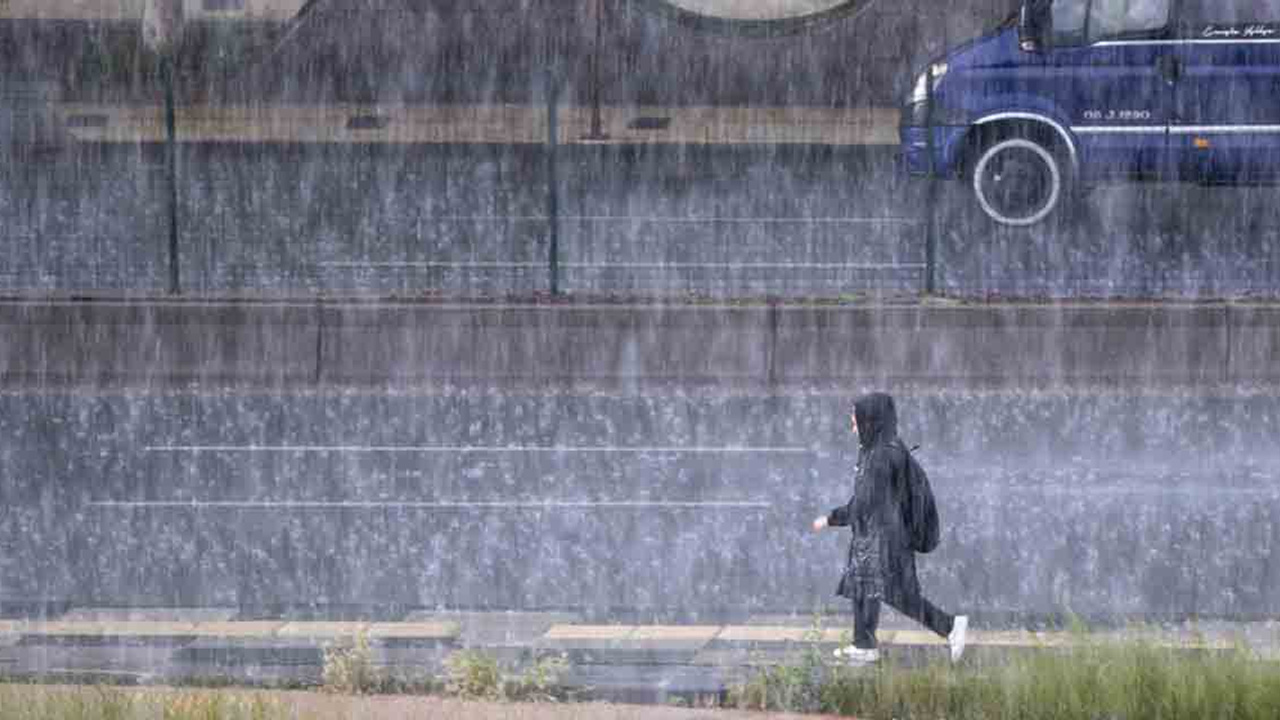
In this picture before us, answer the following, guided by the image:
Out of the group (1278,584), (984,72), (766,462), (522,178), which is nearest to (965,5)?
(522,178)

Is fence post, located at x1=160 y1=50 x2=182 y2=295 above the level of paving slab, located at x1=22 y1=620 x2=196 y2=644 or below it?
above

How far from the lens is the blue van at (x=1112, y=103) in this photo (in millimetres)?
21281

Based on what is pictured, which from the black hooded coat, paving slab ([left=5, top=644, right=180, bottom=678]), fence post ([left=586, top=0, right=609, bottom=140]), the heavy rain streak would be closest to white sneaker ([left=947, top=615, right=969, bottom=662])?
the heavy rain streak

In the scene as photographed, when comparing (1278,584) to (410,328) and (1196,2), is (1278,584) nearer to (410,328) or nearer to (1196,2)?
(410,328)

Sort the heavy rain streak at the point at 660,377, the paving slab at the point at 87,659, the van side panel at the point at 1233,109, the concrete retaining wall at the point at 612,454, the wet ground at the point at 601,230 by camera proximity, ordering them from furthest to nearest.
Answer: the van side panel at the point at 1233,109
the wet ground at the point at 601,230
the concrete retaining wall at the point at 612,454
the heavy rain streak at the point at 660,377
the paving slab at the point at 87,659

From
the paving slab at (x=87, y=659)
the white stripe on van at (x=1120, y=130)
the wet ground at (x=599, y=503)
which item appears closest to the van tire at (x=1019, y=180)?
the white stripe on van at (x=1120, y=130)

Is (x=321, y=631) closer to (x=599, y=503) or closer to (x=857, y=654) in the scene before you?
(x=857, y=654)

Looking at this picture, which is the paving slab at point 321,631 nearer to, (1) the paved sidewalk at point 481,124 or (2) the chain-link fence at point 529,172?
(2) the chain-link fence at point 529,172

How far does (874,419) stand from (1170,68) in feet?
42.8

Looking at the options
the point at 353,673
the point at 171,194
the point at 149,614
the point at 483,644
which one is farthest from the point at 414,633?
the point at 171,194

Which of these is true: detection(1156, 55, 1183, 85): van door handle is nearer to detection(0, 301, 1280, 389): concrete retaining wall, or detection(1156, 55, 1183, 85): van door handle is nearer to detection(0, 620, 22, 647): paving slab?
detection(0, 301, 1280, 389): concrete retaining wall

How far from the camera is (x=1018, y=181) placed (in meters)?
21.7

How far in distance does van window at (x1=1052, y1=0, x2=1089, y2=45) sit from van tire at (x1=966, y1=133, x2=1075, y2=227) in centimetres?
91

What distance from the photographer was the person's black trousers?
9.10 metres
